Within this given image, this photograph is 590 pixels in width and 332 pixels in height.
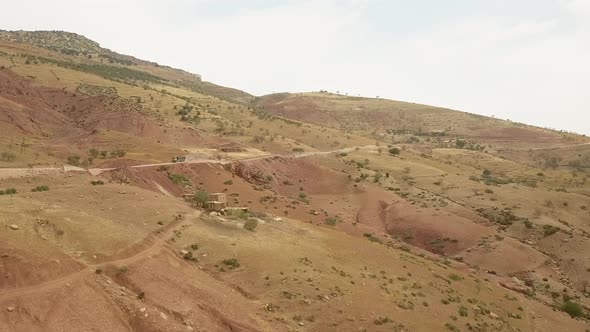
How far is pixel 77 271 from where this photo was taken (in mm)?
19047

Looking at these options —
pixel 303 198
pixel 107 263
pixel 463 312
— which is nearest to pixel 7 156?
pixel 107 263

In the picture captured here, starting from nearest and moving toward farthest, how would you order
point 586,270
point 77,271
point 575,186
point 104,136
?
point 77,271 < point 586,270 < point 104,136 < point 575,186

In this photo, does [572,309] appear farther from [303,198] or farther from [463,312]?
[303,198]

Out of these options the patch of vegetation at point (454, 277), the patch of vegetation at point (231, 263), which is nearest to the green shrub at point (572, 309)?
the patch of vegetation at point (454, 277)

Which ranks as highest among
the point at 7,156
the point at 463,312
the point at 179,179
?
the point at 7,156

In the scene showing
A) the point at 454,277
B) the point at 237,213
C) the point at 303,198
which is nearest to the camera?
the point at 454,277

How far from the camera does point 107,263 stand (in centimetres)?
2017

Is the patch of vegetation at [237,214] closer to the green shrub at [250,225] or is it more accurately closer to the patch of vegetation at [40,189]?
the green shrub at [250,225]

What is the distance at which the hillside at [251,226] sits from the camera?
765 inches

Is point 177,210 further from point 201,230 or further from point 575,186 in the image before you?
point 575,186

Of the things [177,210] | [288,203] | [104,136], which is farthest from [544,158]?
[177,210]

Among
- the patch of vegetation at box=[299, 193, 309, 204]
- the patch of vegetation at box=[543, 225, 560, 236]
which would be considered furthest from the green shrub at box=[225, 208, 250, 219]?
the patch of vegetation at box=[543, 225, 560, 236]

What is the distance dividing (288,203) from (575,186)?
4189 cm

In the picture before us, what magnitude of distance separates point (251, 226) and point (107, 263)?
9.42 meters
